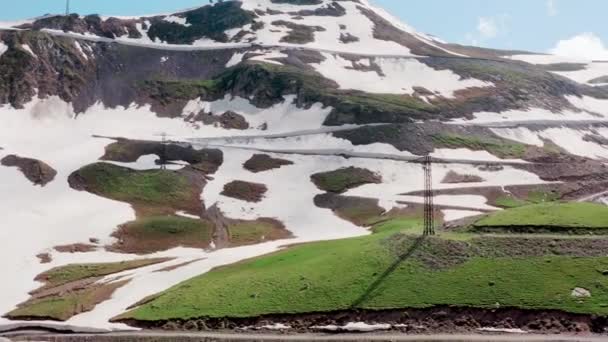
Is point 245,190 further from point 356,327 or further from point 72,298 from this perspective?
point 356,327

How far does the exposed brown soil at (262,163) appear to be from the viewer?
324 feet

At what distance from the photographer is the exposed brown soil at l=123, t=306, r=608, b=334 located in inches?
1446

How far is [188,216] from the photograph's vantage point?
81.9 m

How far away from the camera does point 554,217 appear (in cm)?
4703

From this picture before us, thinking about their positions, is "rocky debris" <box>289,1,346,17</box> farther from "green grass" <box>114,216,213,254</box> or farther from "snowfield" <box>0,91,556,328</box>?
"green grass" <box>114,216,213,254</box>

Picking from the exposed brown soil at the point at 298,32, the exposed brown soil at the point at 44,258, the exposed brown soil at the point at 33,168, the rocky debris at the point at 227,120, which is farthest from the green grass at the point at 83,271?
the exposed brown soil at the point at 298,32

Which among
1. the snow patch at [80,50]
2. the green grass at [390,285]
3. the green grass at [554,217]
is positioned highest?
the snow patch at [80,50]

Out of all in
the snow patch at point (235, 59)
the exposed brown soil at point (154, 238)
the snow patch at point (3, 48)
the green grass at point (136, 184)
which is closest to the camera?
the exposed brown soil at point (154, 238)

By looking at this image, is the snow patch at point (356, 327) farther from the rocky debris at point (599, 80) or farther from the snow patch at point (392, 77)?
the rocky debris at point (599, 80)

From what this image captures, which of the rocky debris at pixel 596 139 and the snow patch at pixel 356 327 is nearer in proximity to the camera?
the snow patch at pixel 356 327

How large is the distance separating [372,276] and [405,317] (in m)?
4.59

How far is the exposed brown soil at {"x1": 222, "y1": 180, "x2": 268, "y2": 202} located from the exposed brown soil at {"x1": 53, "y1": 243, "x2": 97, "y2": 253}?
72.2ft

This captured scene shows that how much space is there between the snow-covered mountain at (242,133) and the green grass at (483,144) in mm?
376

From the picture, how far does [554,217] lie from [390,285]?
44.5 ft
